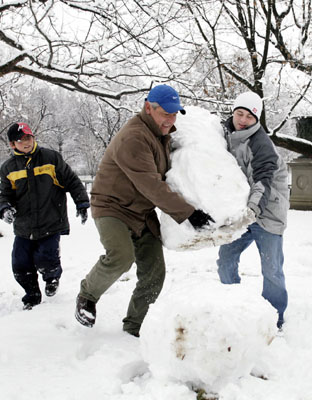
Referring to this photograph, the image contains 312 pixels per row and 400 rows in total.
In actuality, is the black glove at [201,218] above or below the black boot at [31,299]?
above

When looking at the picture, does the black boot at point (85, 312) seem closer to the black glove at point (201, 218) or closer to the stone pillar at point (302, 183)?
the black glove at point (201, 218)

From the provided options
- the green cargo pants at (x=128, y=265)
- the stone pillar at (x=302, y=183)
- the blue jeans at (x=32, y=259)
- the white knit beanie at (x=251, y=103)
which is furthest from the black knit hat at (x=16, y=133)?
the stone pillar at (x=302, y=183)

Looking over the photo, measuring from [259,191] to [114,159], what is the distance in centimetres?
108

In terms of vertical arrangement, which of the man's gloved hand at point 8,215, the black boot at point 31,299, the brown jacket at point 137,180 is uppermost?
the brown jacket at point 137,180

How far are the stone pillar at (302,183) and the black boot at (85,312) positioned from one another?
988 centimetres

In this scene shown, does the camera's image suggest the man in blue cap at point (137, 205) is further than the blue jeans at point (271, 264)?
No

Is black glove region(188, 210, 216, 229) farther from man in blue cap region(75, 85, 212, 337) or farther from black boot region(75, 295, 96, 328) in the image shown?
black boot region(75, 295, 96, 328)

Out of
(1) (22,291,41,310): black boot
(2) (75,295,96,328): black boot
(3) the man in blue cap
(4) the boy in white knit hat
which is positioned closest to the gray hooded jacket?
(4) the boy in white knit hat

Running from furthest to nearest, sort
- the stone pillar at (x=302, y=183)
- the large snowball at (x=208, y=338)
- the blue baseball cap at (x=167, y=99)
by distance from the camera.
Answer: the stone pillar at (x=302, y=183)
the blue baseball cap at (x=167, y=99)
the large snowball at (x=208, y=338)

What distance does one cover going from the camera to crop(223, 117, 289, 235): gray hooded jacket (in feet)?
8.98

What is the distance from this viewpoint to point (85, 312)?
283 cm

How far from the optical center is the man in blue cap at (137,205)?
2523mm

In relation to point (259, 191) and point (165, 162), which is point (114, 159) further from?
point (259, 191)

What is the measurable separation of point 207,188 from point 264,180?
0.48 metres
